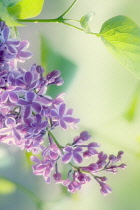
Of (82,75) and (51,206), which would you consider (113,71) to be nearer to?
(82,75)

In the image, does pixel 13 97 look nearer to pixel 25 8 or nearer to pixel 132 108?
pixel 25 8

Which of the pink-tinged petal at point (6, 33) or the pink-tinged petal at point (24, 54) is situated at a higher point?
the pink-tinged petal at point (6, 33)

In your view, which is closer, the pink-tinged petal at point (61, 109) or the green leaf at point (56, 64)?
the pink-tinged petal at point (61, 109)

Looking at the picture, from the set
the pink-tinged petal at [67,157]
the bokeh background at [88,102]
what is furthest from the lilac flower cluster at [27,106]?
the bokeh background at [88,102]

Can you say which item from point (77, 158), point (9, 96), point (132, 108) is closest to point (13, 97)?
point (9, 96)

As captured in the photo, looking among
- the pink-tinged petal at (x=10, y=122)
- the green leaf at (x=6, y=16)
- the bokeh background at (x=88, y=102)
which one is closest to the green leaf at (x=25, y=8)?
the green leaf at (x=6, y=16)

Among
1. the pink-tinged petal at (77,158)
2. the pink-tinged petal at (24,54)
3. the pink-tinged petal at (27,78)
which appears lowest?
the pink-tinged petal at (77,158)

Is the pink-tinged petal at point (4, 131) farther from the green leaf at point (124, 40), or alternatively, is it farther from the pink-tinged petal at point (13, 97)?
the green leaf at point (124, 40)
